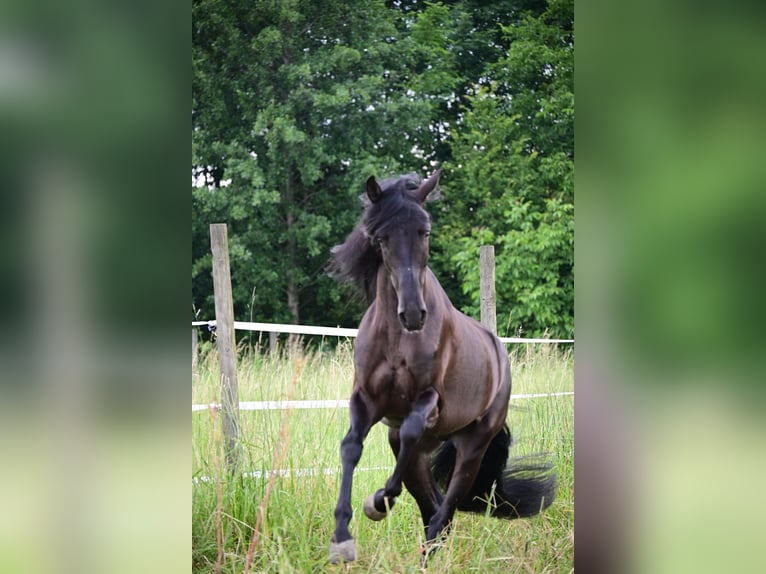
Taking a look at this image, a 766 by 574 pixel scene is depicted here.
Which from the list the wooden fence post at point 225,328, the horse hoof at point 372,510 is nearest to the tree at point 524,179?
the wooden fence post at point 225,328

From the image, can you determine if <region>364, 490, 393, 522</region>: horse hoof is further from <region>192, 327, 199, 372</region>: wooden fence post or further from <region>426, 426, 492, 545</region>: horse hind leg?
<region>192, 327, 199, 372</region>: wooden fence post

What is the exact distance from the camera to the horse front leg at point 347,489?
296 centimetres

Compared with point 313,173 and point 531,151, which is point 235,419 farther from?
point 531,151

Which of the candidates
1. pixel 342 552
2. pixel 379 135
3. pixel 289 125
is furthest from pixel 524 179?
pixel 342 552

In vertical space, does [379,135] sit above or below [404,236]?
above

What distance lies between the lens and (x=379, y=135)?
4.03 meters

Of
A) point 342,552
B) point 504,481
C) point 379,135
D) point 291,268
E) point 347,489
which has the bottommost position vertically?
point 342,552

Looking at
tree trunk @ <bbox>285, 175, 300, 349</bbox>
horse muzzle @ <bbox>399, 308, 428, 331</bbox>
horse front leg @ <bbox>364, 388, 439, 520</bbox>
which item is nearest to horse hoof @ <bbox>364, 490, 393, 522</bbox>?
horse front leg @ <bbox>364, 388, 439, 520</bbox>

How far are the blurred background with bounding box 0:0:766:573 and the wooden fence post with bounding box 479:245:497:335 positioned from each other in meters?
2.34

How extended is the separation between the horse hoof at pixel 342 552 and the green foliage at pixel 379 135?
114cm

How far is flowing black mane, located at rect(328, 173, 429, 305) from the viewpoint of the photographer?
2959mm

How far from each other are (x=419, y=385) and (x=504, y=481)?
0.83 meters
